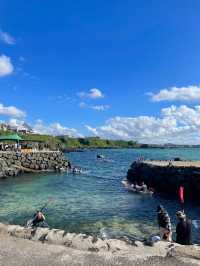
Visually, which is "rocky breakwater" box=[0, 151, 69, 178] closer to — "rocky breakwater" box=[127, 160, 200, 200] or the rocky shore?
"rocky breakwater" box=[127, 160, 200, 200]

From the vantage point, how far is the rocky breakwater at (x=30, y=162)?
5703cm

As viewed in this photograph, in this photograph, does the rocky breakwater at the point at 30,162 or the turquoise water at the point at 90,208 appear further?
the rocky breakwater at the point at 30,162

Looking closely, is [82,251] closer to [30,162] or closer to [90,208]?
[90,208]

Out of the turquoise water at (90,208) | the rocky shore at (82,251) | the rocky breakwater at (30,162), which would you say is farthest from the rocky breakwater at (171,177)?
the rocky shore at (82,251)

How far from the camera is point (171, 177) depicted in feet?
136

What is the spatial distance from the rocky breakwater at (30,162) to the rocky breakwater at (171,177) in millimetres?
19076

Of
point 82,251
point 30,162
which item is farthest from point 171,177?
point 82,251

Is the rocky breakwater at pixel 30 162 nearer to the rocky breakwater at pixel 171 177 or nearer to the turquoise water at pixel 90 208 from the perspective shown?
the turquoise water at pixel 90 208

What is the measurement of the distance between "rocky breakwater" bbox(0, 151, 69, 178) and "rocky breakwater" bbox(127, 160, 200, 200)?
19076 mm

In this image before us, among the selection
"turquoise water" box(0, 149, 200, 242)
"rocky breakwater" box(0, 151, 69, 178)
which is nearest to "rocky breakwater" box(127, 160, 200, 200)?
"turquoise water" box(0, 149, 200, 242)

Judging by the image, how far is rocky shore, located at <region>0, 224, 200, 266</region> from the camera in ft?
29.3

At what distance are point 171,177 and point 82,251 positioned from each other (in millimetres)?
32974

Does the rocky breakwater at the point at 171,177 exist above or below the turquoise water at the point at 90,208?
above

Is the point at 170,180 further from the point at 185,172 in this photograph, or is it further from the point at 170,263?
the point at 170,263
